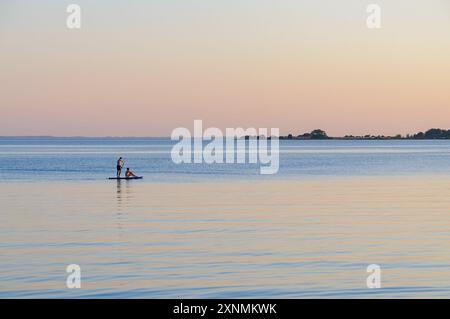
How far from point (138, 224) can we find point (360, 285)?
481 inches

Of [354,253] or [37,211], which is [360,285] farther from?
[37,211]

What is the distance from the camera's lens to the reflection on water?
1834 cm

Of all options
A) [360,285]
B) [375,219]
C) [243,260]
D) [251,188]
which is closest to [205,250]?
[243,260]

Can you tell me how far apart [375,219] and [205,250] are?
9739mm

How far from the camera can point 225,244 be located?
950 inches

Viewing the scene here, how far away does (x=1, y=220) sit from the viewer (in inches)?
1208

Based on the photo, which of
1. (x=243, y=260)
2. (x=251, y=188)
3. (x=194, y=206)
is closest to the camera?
(x=243, y=260)

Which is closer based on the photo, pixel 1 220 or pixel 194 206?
pixel 1 220

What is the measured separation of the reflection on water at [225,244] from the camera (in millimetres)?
18344
